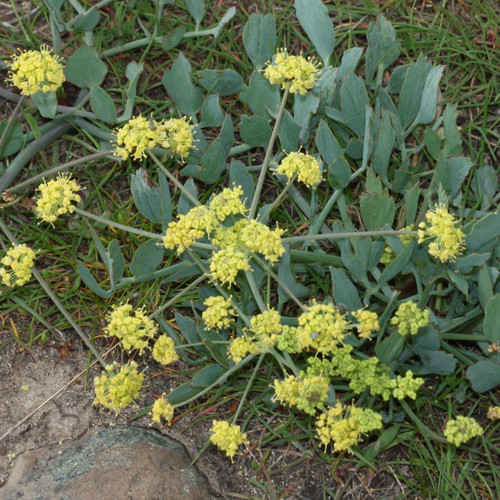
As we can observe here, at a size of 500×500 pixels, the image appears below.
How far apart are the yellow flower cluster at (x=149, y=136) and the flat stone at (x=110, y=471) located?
1151mm

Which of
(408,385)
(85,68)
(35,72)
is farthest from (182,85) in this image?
(408,385)

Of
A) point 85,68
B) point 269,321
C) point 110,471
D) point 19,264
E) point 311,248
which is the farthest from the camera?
point 85,68

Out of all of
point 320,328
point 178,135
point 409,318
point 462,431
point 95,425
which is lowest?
point 462,431

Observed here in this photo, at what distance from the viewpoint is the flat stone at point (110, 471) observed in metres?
2.57

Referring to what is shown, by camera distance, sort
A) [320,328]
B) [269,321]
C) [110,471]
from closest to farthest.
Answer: [320,328] → [269,321] → [110,471]

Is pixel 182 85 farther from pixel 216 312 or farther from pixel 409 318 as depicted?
pixel 409 318

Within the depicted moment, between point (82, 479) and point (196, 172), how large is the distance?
4.55ft

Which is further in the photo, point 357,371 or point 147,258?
point 147,258

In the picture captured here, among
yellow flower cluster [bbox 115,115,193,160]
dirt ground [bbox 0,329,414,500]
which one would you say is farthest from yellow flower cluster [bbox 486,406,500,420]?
yellow flower cluster [bbox 115,115,193,160]

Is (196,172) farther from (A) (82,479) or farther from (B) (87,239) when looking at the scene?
(A) (82,479)

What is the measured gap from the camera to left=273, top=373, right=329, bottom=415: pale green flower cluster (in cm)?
243

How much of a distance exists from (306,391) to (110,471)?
2.70ft

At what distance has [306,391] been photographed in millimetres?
2428

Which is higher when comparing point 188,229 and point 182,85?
point 182,85
